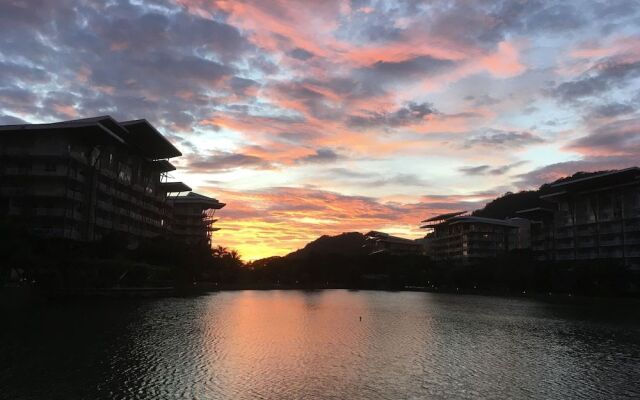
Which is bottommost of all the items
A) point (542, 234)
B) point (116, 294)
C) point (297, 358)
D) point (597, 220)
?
point (297, 358)

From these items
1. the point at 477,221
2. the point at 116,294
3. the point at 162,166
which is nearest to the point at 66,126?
the point at 116,294

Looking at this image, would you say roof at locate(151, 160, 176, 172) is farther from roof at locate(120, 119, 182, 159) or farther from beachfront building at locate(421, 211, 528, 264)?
beachfront building at locate(421, 211, 528, 264)

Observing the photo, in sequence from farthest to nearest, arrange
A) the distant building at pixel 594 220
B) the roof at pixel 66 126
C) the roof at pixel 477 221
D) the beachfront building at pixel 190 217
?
1. the roof at pixel 477 221
2. the beachfront building at pixel 190 217
3. the distant building at pixel 594 220
4. the roof at pixel 66 126

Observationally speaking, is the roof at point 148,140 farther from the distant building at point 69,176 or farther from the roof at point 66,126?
the roof at point 66,126

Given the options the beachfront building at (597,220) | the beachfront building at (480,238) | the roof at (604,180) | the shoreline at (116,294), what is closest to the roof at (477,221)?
the beachfront building at (480,238)

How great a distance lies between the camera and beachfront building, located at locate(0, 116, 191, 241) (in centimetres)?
7175

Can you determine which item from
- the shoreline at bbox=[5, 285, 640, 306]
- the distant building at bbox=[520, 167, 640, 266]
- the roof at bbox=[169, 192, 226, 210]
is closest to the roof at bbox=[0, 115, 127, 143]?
the shoreline at bbox=[5, 285, 640, 306]

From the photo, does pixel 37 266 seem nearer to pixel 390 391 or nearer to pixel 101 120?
pixel 101 120

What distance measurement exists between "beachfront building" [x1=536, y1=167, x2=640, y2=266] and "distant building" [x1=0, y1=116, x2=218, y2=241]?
3596 inches

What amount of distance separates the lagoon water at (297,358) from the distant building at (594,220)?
6896 cm

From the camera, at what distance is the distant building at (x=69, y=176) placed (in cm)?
7175

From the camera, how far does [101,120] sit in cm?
7656

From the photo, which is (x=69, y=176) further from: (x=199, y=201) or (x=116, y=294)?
(x=199, y=201)

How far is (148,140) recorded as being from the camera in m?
96.5
